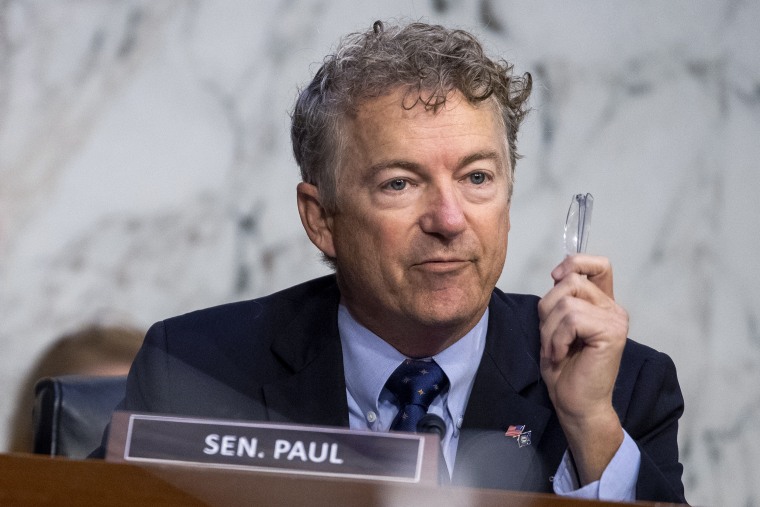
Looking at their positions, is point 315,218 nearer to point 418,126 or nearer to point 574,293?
point 418,126

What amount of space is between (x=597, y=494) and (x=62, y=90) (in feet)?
5.10

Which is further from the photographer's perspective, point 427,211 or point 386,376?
point 386,376

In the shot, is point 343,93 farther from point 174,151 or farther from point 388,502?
point 388,502

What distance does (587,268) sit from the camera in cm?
145

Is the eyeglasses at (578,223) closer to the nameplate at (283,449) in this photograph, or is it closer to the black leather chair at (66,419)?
the nameplate at (283,449)

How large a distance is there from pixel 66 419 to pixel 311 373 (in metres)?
0.40

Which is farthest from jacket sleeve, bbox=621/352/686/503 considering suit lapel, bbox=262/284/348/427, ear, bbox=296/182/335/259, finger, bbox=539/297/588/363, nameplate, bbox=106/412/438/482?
nameplate, bbox=106/412/438/482

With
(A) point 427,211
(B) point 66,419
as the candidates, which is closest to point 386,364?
(A) point 427,211

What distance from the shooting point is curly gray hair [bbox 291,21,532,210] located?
5.47 ft

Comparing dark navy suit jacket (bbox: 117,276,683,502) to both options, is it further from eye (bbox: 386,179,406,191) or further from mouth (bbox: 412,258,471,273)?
eye (bbox: 386,179,406,191)

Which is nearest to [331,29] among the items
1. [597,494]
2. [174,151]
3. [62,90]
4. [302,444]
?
[174,151]

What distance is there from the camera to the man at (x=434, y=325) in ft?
4.77

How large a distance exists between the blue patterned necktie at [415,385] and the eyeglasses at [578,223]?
0.33 meters

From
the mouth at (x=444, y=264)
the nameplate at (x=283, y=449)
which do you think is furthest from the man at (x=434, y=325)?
the nameplate at (x=283, y=449)
